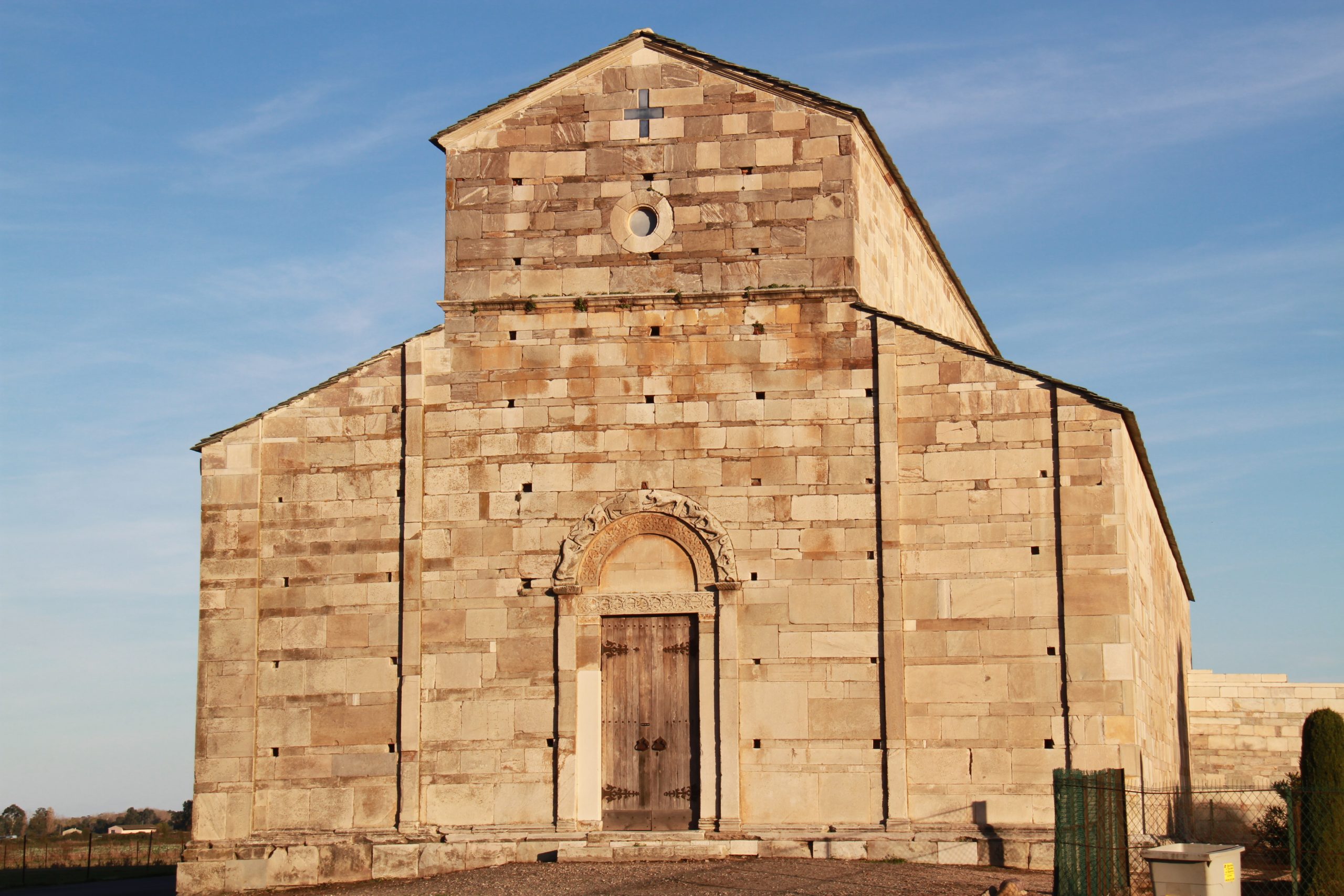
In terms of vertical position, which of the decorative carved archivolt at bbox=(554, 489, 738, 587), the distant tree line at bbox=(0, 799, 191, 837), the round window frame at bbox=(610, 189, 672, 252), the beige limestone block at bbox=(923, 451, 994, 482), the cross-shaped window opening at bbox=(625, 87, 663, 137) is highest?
the cross-shaped window opening at bbox=(625, 87, 663, 137)

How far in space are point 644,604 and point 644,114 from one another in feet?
21.3

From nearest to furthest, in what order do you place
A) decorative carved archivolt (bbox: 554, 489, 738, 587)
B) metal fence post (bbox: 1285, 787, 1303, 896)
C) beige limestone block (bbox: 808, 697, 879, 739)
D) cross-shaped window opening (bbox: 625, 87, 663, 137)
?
metal fence post (bbox: 1285, 787, 1303, 896), beige limestone block (bbox: 808, 697, 879, 739), decorative carved archivolt (bbox: 554, 489, 738, 587), cross-shaped window opening (bbox: 625, 87, 663, 137)

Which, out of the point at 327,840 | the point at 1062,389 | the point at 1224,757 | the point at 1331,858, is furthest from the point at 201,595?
the point at 1224,757

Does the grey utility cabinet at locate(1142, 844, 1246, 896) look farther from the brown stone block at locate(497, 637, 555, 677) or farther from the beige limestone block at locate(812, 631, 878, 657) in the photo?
the brown stone block at locate(497, 637, 555, 677)

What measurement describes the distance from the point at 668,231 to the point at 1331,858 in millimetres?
10669

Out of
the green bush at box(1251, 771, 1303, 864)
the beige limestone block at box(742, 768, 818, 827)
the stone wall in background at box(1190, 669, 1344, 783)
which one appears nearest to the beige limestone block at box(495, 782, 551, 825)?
the beige limestone block at box(742, 768, 818, 827)

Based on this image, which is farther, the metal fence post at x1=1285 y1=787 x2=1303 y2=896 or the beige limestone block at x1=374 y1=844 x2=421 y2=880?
the beige limestone block at x1=374 y1=844 x2=421 y2=880

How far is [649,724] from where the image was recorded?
18906 mm

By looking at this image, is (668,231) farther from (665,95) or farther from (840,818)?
(840,818)

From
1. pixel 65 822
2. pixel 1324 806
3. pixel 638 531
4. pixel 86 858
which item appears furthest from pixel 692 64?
pixel 65 822

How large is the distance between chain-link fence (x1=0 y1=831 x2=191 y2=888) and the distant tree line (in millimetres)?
17222

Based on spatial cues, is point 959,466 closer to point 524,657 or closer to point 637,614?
point 637,614

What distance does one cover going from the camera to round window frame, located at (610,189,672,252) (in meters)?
20.0

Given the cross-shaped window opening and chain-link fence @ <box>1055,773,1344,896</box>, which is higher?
the cross-shaped window opening
